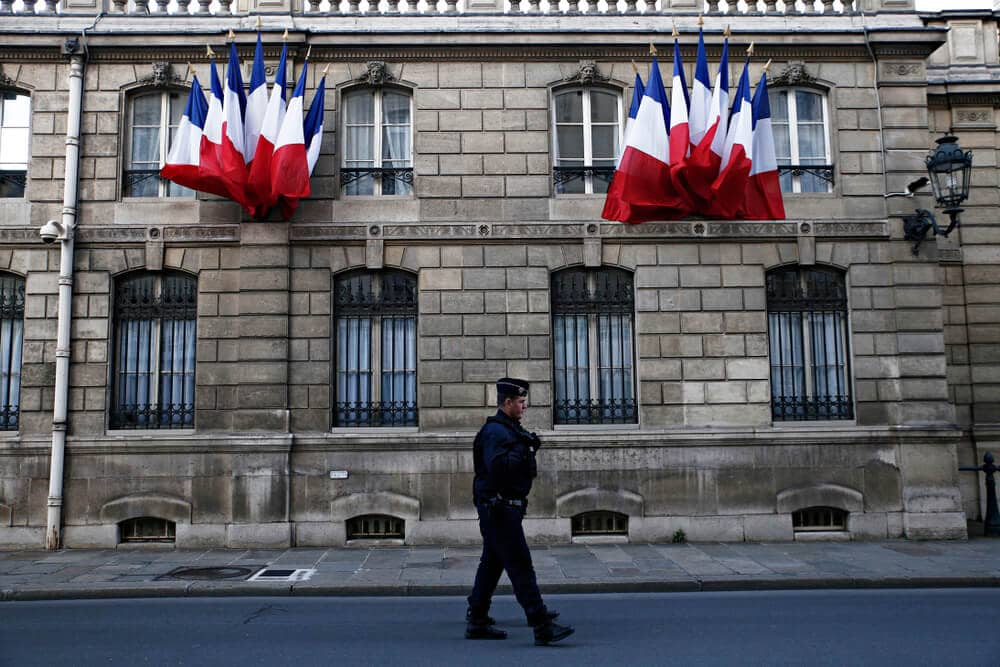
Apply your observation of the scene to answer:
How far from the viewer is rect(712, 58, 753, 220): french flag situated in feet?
44.4

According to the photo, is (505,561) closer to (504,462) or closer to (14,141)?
(504,462)

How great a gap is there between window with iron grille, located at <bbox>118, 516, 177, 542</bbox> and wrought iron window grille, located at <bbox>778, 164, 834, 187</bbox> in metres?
12.4

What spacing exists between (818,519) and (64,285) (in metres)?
13.6

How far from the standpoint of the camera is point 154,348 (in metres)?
14.4

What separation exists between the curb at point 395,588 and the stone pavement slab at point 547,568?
1 centimetres

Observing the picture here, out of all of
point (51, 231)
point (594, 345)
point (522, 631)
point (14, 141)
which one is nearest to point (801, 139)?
point (594, 345)

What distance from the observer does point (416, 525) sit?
1367cm

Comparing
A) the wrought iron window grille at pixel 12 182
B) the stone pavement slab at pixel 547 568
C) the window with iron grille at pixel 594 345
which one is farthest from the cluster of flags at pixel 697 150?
the wrought iron window grille at pixel 12 182

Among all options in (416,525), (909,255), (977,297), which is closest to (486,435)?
(416,525)

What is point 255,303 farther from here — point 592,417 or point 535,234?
point 592,417

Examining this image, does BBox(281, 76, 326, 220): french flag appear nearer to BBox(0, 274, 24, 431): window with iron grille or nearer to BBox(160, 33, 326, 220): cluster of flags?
BBox(160, 33, 326, 220): cluster of flags

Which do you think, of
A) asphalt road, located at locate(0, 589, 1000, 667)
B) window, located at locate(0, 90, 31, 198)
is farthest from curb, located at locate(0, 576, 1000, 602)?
window, located at locate(0, 90, 31, 198)

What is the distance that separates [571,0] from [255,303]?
798cm

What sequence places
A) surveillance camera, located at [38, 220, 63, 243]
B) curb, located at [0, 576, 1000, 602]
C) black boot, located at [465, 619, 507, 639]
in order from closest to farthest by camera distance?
1. black boot, located at [465, 619, 507, 639]
2. curb, located at [0, 576, 1000, 602]
3. surveillance camera, located at [38, 220, 63, 243]
